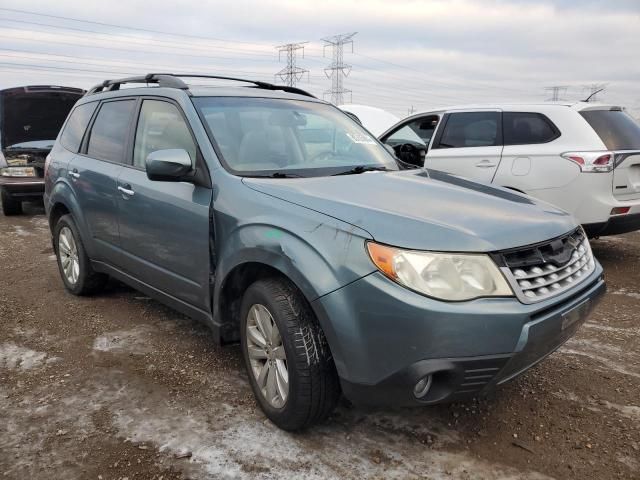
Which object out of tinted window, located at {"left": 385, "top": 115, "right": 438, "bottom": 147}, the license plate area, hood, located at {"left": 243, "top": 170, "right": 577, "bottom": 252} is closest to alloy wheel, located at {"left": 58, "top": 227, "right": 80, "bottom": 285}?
hood, located at {"left": 243, "top": 170, "right": 577, "bottom": 252}

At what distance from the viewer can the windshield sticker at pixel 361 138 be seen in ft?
12.8

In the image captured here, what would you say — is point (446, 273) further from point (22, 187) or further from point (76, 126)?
point (22, 187)

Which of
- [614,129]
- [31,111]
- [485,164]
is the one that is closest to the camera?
[614,129]

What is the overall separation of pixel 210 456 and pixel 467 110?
520 cm

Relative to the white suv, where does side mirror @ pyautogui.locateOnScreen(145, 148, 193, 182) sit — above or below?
above

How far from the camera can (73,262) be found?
4.80m

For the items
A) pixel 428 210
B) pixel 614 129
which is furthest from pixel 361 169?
pixel 614 129

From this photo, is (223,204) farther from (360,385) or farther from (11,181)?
(11,181)

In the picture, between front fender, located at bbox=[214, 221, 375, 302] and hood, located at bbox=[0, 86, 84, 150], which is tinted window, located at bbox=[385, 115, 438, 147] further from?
hood, located at bbox=[0, 86, 84, 150]

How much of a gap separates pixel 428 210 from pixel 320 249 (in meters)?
0.54

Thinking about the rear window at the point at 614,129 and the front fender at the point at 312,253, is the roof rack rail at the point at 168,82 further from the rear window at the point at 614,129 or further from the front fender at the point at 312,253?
the rear window at the point at 614,129

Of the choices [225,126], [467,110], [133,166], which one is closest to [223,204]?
[225,126]

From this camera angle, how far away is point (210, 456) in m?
2.54

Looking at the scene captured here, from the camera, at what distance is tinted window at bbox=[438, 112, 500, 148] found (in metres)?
6.21
